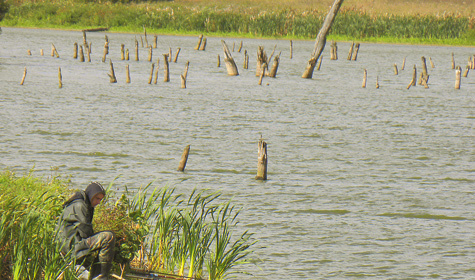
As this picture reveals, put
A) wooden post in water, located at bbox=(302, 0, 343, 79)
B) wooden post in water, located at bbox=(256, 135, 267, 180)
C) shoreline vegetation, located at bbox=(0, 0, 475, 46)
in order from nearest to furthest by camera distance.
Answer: wooden post in water, located at bbox=(256, 135, 267, 180) < wooden post in water, located at bbox=(302, 0, 343, 79) < shoreline vegetation, located at bbox=(0, 0, 475, 46)

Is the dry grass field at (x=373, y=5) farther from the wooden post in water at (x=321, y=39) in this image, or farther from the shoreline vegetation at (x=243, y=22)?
the wooden post in water at (x=321, y=39)

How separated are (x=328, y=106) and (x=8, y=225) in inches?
955

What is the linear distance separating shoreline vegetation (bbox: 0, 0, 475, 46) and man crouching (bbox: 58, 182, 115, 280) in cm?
6143

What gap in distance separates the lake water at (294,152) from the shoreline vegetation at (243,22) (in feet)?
93.5

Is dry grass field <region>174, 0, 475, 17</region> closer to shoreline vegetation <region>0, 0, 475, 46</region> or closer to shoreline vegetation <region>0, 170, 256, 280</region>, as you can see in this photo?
shoreline vegetation <region>0, 0, 475, 46</region>

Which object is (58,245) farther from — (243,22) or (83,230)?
(243,22)

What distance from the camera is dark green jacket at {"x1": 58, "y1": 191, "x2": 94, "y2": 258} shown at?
9.17m

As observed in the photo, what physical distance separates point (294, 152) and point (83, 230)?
13272 mm

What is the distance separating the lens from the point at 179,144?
22.7 metres

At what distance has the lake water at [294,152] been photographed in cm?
1338

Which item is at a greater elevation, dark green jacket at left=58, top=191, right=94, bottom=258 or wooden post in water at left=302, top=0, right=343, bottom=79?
dark green jacket at left=58, top=191, right=94, bottom=258

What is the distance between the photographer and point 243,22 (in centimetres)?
7506

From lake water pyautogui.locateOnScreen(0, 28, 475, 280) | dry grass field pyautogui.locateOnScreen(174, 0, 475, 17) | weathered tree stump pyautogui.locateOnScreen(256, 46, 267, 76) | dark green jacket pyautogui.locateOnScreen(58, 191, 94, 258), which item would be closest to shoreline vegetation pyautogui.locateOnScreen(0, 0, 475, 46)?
dry grass field pyautogui.locateOnScreen(174, 0, 475, 17)

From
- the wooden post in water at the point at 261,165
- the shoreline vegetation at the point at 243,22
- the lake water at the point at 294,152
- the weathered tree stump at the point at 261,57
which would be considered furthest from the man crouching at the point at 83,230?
the shoreline vegetation at the point at 243,22
